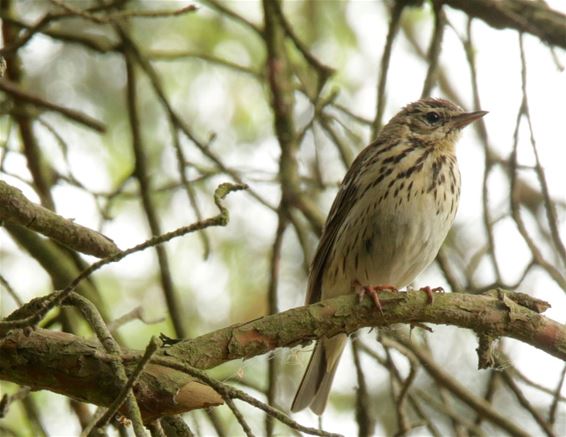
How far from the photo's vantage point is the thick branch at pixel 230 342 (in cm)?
324

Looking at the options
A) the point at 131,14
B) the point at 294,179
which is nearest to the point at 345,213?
the point at 294,179

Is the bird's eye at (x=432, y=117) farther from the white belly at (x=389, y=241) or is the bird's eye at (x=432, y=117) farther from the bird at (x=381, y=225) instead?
the white belly at (x=389, y=241)

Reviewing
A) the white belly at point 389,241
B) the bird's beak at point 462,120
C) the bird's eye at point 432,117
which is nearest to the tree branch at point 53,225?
the white belly at point 389,241

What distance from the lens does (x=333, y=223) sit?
600 cm

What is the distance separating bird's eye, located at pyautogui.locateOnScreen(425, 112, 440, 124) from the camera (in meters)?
6.56

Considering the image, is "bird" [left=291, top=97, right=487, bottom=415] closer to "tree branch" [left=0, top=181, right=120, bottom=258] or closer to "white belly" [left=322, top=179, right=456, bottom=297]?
"white belly" [left=322, top=179, right=456, bottom=297]

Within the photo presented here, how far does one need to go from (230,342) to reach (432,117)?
3543 millimetres

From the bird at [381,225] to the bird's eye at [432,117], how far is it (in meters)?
0.29

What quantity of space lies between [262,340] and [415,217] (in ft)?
7.52

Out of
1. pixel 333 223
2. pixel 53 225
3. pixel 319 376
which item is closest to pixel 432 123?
pixel 333 223

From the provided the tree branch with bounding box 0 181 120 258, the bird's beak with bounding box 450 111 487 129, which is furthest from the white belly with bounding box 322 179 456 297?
the tree branch with bounding box 0 181 120 258

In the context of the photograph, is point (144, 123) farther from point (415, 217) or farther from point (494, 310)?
point (494, 310)

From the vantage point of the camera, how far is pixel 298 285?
26.2 ft

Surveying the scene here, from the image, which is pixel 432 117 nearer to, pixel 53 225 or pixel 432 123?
pixel 432 123
